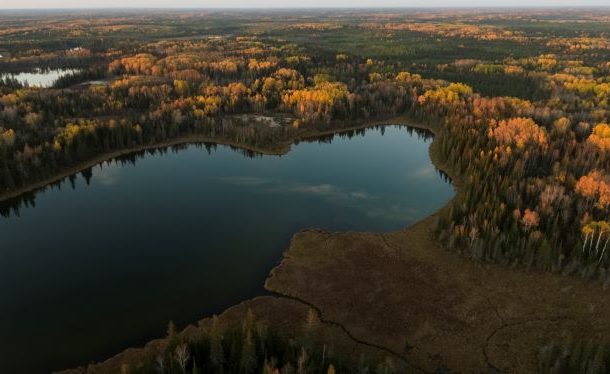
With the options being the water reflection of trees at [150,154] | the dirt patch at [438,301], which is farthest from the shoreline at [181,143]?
the dirt patch at [438,301]

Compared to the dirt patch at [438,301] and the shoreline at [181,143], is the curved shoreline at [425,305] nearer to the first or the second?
the dirt patch at [438,301]

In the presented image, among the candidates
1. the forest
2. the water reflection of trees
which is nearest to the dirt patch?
the forest

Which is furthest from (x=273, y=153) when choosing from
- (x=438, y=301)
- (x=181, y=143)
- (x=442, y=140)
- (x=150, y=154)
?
(x=438, y=301)

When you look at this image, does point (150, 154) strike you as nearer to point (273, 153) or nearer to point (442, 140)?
point (273, 153)

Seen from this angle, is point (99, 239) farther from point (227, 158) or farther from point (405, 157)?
point (405, 157)

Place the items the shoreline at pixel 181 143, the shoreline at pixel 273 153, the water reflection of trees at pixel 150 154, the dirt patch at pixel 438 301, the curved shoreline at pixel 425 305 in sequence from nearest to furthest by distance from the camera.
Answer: the shoreline at pixel 273 153, the curved shoreline at pixel 425 305, the dirt patch at pixel 438 301, the water reflection of trees at pixel 150 154, the shoreline at pixel 181 143

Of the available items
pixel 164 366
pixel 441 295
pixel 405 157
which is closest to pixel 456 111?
pixel 405 157

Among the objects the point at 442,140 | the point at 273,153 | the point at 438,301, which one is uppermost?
the point at 442,140

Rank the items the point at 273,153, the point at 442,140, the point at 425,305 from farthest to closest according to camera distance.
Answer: the point at 273,153, the point at 442,140, the point at 425,305
